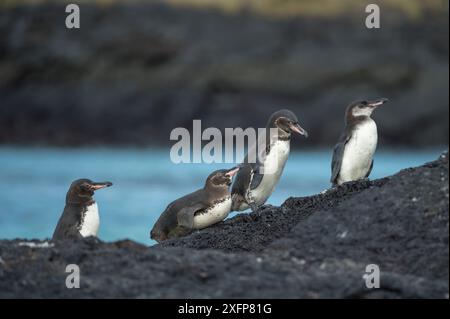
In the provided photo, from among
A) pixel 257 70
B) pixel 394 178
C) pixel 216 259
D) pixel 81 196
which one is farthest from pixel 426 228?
pixel 257 70

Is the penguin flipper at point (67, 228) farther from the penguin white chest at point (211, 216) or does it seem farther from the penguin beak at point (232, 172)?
the penguin beak at point (232, 172)

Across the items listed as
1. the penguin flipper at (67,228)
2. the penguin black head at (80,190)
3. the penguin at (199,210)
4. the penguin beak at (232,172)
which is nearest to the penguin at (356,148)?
the penguin beak at (232,172)

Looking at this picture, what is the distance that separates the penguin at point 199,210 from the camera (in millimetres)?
9133

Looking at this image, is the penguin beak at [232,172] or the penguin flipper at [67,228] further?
the penguin beak at [232,172]

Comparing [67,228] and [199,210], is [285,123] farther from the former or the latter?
[67,228]

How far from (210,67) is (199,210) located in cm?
3917

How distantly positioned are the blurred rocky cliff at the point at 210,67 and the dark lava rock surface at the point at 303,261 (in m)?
36.0

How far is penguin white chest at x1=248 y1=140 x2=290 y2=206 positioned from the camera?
397 inches

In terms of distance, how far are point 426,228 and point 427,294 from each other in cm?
67

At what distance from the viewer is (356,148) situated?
1033cm

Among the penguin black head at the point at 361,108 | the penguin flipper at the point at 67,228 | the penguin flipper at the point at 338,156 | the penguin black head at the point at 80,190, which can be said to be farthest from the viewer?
the penguin black head at the point at 361,108

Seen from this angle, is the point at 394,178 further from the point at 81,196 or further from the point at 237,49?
the point at 237,49

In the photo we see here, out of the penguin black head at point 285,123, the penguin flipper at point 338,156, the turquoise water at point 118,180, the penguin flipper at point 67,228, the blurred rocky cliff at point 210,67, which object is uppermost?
the blurred rocky cliff at point 210,67

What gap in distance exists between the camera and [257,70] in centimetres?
4747
